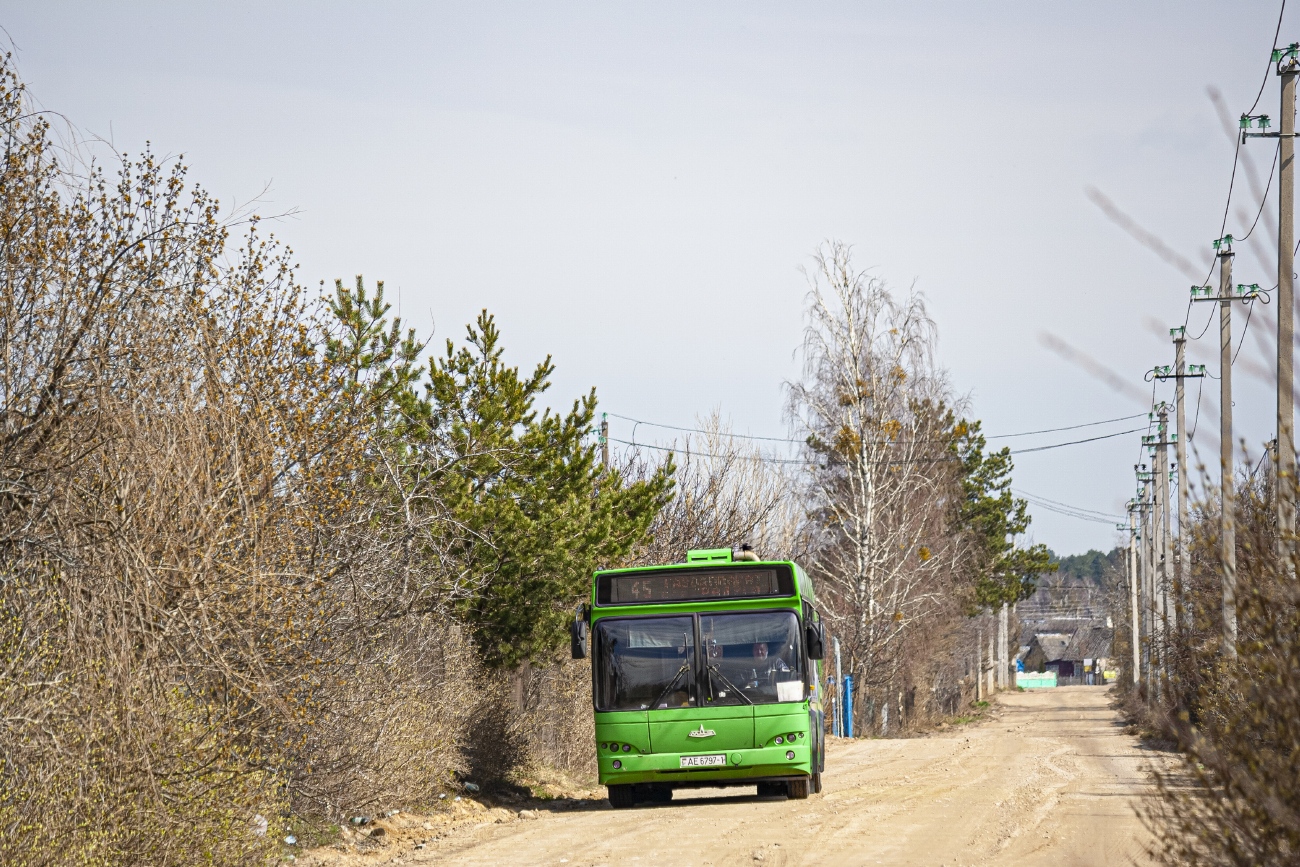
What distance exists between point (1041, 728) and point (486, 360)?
27.4 m

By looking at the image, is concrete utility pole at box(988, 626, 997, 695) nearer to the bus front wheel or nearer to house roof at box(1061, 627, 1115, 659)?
house roof at box(1061, 627, 1115, 659)

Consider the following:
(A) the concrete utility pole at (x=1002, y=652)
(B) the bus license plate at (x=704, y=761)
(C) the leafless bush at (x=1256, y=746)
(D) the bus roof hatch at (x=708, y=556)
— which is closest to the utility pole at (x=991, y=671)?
(A) the concrete utility pole at (x=1002, y=652)

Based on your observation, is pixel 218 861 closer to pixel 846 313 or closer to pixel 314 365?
pixel 314 365

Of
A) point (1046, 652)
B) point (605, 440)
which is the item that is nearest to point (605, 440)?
point (605, 440)

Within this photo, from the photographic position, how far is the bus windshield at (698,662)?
716 inches

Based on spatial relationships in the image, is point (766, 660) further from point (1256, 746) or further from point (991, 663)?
point (991, 663)

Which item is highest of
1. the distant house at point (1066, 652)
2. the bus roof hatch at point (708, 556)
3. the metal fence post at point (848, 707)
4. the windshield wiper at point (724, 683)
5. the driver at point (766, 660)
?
the bus roof hatch at point (708, 556)

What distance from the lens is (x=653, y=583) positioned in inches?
735

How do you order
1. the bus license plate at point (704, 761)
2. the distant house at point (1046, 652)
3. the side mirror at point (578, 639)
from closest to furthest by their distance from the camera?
the side mirror at point (578, 639) → the bus license plate at point (704, 761) → the distant house at point (1046, 652)

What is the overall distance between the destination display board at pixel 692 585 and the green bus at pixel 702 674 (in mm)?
13

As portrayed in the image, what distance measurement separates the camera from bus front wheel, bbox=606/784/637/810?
18719 mm

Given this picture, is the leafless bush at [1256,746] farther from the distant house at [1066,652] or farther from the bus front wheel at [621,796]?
the distant house at [1066,652]

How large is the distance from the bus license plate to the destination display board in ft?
6.44

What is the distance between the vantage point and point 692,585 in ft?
61.3
